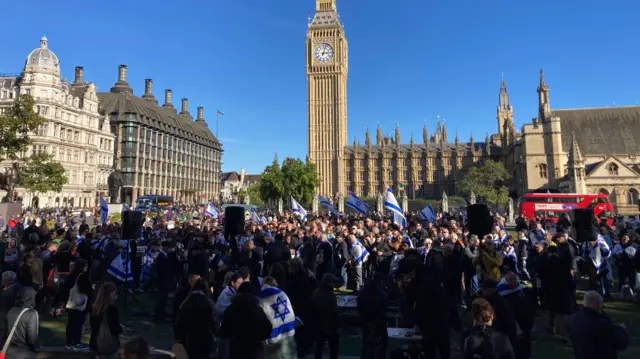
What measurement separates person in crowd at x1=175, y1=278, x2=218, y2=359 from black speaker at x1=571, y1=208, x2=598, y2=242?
9254 mm

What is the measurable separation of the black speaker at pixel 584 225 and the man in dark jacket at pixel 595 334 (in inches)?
240

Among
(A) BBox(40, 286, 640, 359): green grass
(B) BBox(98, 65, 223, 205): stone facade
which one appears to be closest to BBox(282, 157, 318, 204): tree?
(B) BBox(98, 65, 223, 205): stone facade

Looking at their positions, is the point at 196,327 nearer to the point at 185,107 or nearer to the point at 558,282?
the point at 558,282

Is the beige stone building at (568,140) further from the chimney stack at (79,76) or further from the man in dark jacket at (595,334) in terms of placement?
the chimney stack at (79,76)

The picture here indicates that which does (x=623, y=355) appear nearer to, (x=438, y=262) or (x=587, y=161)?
(x=438, y=262)

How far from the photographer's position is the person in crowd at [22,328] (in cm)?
458

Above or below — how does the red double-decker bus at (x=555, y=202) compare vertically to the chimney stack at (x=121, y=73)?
below

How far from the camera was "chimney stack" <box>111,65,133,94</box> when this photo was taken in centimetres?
7312

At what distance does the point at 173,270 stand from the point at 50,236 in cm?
752

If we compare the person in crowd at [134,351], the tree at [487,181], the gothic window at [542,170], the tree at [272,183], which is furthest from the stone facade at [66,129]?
the gothic window at [542,170]

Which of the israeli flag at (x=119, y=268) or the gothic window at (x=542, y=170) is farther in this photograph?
the gothic window at (x=542, y=170)

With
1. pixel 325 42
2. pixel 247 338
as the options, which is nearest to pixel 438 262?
pixel 247 338

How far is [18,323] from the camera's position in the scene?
4609 millimetres

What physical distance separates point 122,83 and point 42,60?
86.7ft
